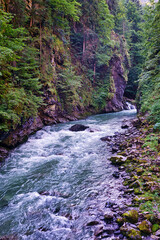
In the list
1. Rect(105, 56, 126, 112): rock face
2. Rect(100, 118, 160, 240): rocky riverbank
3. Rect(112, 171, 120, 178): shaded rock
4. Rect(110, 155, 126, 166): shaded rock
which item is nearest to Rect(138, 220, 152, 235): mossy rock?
Rect(100, 118, 160, 240): rocky riverbank

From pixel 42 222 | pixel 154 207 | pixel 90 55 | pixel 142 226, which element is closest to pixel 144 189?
pixel 154 207

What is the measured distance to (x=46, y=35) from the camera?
1306 centimetres

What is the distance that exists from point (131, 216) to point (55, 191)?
6.61 feet

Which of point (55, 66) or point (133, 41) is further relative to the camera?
point (133, 41)

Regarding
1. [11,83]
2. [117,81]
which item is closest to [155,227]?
[11,83]

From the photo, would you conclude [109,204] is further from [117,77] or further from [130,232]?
[117,77]

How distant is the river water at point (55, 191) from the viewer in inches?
102

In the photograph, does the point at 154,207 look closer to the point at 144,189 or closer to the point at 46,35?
the point at 144,189

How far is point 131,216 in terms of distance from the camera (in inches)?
90.7

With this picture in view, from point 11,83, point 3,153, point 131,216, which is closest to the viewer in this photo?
point 131,216

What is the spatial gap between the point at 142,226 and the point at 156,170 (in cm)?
159

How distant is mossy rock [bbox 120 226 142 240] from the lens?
6.46ft

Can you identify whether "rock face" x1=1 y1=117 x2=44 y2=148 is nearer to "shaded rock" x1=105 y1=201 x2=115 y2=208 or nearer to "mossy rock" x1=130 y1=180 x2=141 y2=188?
"shaded rock" x1=105 y1=201 x2=115 y2=208

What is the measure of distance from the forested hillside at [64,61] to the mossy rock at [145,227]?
4.79 metres
